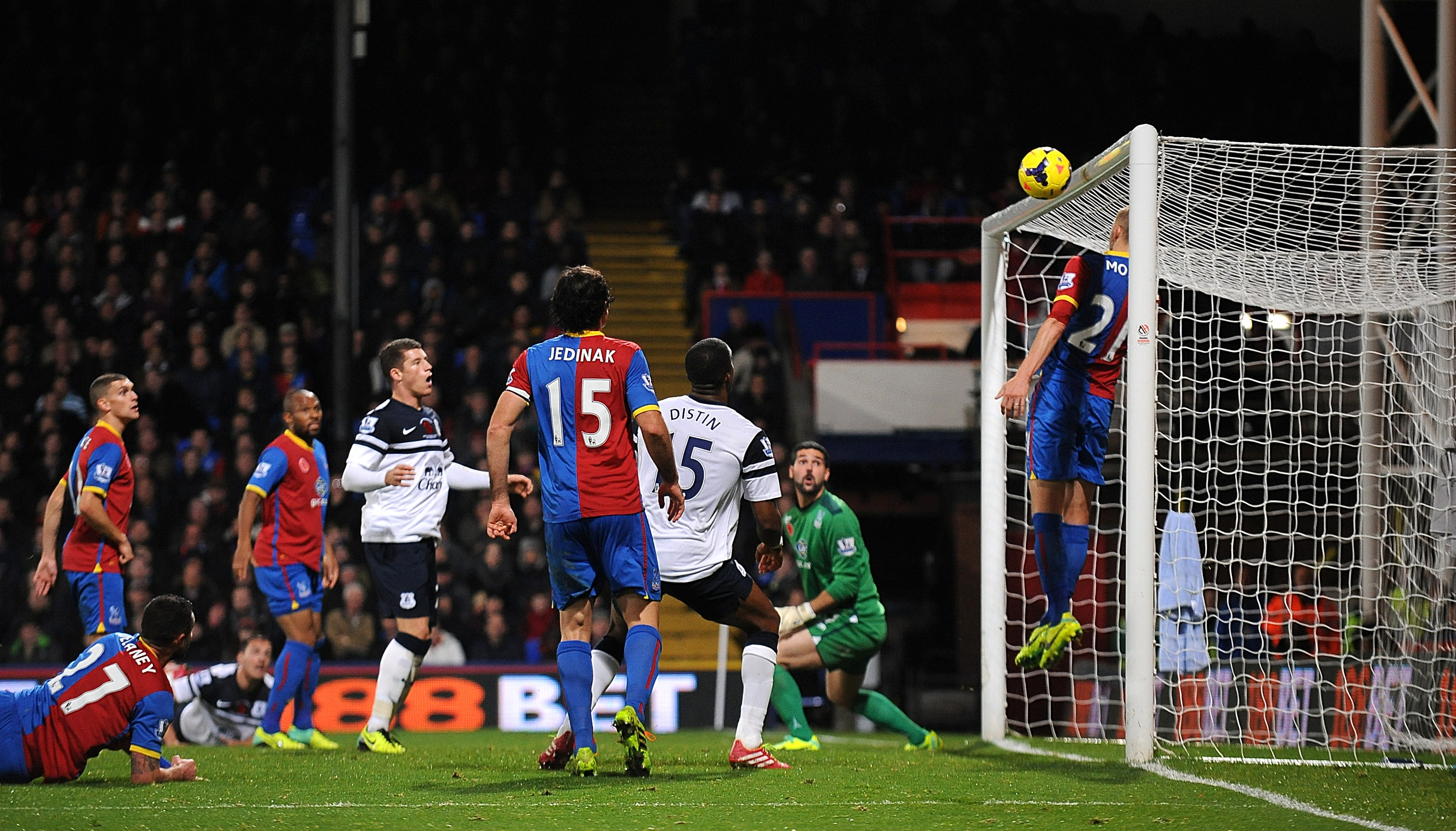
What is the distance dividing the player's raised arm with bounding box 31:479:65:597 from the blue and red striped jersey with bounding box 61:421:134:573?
0.25 feet

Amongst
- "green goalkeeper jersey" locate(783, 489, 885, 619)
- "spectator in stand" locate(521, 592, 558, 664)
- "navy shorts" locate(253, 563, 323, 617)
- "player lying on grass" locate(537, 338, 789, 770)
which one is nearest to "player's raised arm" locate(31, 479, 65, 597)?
"navy shorts" locate(253, 563, 323, 617)

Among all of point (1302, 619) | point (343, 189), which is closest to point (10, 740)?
point (1302, 619)

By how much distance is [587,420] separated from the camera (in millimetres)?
5711

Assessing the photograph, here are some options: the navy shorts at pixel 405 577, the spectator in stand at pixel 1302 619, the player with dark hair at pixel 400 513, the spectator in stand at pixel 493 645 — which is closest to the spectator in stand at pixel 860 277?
the spectator in stand at pixel 493 645

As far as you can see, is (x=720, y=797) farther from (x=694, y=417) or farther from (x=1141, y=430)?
(x=1141, y=430)

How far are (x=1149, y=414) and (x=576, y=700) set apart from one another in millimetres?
2683

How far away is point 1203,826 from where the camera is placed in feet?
15.4

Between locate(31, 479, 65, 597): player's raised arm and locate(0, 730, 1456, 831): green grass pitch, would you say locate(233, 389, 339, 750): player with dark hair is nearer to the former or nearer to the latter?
locate(31, 479, 65, 597): player's raised arm

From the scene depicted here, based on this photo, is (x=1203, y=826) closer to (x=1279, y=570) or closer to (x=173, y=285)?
(x=1279, y=570)

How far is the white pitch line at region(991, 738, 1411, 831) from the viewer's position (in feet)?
15.7

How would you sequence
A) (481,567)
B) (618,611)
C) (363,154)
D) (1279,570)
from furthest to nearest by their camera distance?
(363,154), (481,567), (1279,570), (618,611)

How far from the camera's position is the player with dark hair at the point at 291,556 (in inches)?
329

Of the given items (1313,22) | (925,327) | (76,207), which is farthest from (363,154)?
(1313,22)

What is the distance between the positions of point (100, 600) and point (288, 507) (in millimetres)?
1119
